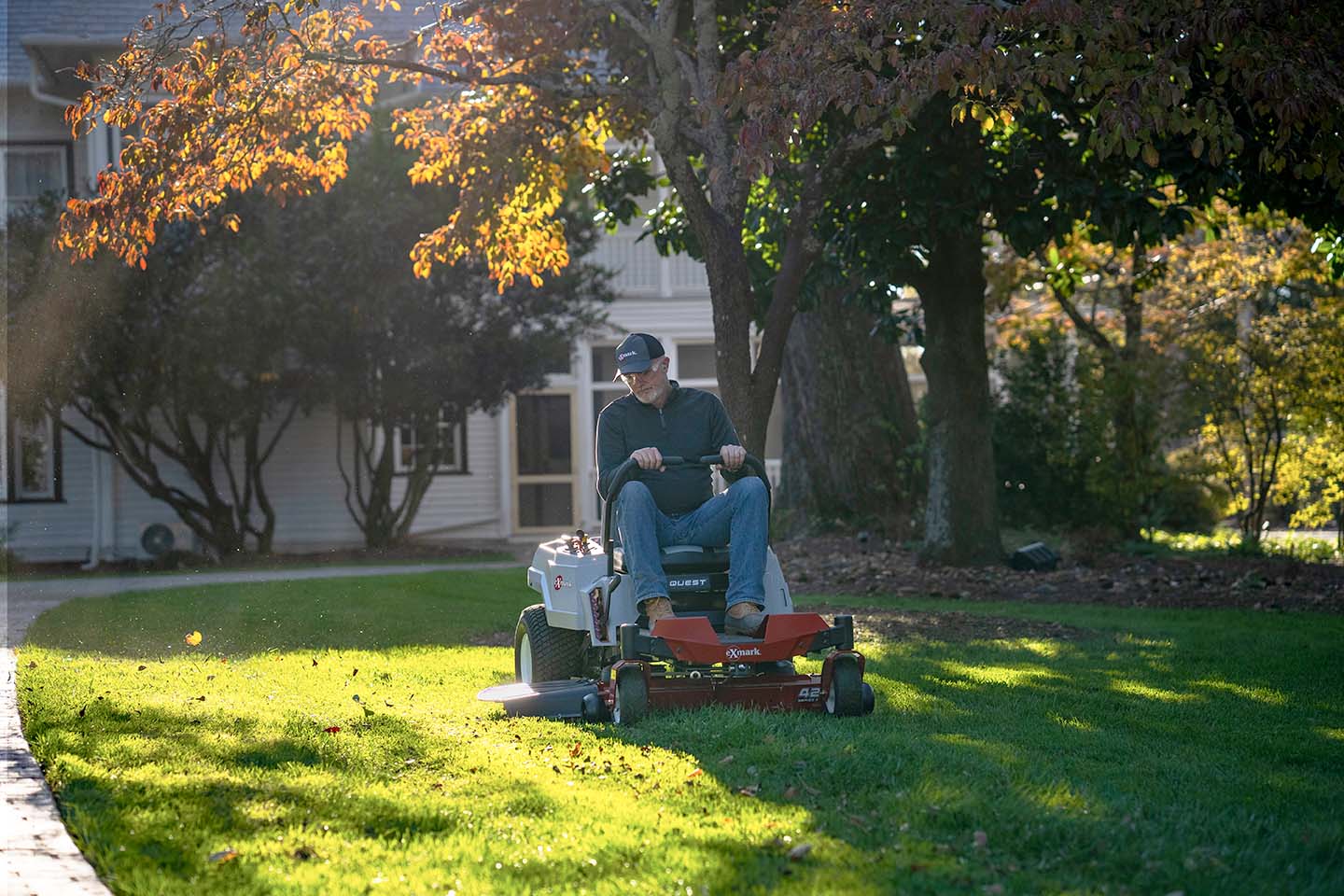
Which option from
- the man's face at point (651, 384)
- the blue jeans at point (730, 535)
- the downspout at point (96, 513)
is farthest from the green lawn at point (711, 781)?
the downspout at point (96, 513)

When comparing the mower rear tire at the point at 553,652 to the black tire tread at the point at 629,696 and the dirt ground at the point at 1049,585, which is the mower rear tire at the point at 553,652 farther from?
the dirt ground at the point at 1049,585

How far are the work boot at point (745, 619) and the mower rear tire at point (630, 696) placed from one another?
50 centimetres

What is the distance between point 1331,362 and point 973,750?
13.5m

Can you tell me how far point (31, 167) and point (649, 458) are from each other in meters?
18.0

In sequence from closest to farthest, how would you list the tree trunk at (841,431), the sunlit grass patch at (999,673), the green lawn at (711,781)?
the green lawn at (711,781) → the sunlit grass patch at (999,673) → the tree trunk at (841,431)

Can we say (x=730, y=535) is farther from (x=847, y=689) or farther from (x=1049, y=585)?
(x=1049, y=585)

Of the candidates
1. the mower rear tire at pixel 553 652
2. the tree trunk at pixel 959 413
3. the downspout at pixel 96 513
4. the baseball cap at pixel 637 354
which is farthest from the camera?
the downspout at pixel 96 513

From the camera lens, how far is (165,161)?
36.3ft

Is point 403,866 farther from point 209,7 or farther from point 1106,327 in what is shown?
point 1106,327

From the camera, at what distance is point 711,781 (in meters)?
5.55

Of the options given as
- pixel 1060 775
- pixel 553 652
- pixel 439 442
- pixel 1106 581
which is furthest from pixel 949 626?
pixel 439 442

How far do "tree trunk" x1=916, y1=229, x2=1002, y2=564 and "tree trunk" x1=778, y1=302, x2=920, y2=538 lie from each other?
3.63 metres

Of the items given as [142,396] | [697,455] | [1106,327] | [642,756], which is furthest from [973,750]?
[1106,327]

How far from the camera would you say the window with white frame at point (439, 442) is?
68.3 feet
